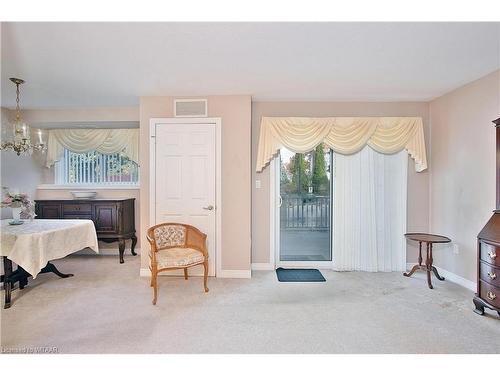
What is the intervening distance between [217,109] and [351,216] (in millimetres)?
2392

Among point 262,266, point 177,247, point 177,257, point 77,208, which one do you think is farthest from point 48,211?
point 262,266

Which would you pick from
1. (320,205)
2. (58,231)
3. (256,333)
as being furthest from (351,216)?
(58,231)

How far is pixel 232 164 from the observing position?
3.81 metres

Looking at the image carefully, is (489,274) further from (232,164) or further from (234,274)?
(232,164)

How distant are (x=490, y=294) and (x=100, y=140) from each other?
5502mm

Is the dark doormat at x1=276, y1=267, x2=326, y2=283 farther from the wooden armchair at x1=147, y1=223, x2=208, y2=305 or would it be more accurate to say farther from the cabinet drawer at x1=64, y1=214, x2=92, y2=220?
the cabinet drawer at x1=64, y1=214, x2=92, y2=220

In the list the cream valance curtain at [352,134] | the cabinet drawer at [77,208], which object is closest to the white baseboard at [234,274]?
the cream valance curtain at [352,134]

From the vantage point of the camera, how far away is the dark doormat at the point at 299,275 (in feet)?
12.2

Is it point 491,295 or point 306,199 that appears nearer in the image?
point 491,295

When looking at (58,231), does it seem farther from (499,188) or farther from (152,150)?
(499,188)

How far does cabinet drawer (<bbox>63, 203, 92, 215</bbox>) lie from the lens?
4.44 m

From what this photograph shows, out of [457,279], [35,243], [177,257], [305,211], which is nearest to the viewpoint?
[35,243]

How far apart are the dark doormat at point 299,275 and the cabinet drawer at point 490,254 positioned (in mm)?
1709

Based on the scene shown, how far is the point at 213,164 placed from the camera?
3.80m
